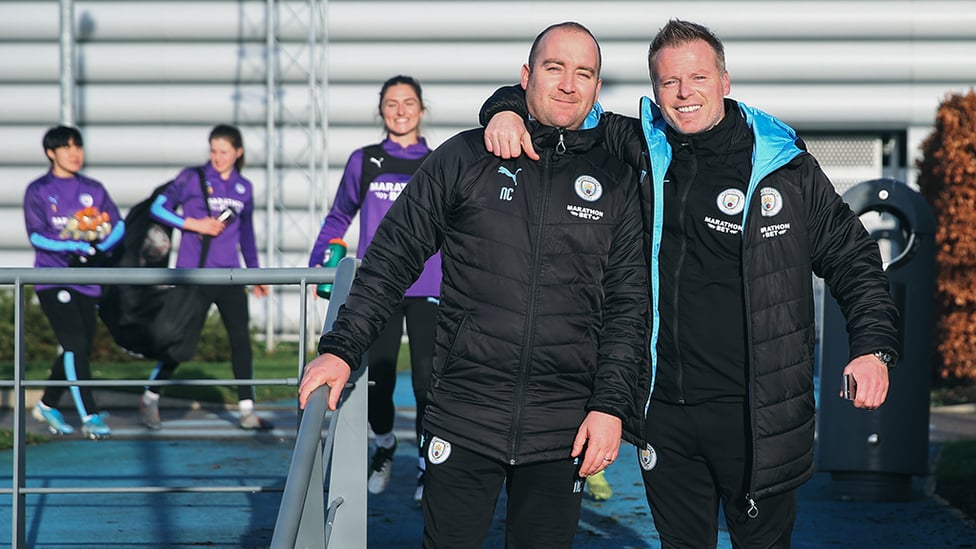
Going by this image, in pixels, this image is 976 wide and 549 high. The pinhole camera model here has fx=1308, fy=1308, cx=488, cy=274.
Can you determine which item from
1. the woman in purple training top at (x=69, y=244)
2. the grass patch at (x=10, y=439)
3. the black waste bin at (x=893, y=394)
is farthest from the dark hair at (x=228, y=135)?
the black waste bin at (x=893, y=394)

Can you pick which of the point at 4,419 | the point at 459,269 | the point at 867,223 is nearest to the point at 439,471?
the point at 459,269

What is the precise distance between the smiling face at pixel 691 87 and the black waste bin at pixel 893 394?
9.88 ft

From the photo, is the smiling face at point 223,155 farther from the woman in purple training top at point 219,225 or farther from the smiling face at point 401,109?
the smiling face at point 401,109

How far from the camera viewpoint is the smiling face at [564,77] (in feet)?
11.2

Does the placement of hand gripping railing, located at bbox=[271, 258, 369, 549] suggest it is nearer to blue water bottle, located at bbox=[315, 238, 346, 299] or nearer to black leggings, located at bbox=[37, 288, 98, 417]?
blue water bottle, located at bbox=[315, 238, 346, 299]

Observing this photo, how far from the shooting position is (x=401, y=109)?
6344 millimetres

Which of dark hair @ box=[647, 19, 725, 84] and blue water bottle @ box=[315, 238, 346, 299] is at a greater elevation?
dark hair @ box=[647, 19, 725, 84]

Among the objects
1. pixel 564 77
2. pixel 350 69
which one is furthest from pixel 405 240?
pixel 350 69

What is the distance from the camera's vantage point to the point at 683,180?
364 cm

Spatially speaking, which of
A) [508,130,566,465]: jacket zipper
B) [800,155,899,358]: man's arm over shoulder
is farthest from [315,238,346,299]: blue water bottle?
[800,155,899,358]: man's arm over shoulder

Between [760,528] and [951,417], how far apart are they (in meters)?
6.31

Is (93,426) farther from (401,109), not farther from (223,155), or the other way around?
(401,109)

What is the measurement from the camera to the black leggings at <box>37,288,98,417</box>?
8070 mm

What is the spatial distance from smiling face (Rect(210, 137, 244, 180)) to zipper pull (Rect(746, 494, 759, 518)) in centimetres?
566
